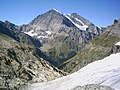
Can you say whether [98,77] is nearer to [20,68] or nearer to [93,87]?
[93,87]

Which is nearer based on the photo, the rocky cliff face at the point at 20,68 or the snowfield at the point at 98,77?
the snowfield at the point at 98,77

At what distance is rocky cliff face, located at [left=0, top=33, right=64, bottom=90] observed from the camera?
3475cm

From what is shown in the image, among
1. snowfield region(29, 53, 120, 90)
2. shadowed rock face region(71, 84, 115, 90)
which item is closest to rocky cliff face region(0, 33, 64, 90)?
snowfield region(29, 53, 120, 90)

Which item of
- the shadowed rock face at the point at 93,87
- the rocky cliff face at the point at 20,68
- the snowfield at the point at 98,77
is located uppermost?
the rocky cliff face at the point at 20,68

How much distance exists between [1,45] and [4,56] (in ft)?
12.7

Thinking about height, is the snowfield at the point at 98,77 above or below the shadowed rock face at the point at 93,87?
above

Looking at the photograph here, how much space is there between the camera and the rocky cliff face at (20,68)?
3475 centimetres

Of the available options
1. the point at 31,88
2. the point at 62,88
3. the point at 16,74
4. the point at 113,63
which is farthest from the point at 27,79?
the point at 113,63

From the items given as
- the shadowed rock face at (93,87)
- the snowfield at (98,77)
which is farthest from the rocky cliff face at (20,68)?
the shadowed rock face at (93,87)

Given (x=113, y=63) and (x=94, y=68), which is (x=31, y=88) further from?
(x=113, y=63)

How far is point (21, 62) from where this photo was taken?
137 feet

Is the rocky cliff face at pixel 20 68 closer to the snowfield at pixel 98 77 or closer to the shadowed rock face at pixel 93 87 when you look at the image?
the snowfield at pixel 98 77

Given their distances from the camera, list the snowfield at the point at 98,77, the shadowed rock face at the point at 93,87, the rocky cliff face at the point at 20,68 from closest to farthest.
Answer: the shadowed rock face at the point at 93,87
the snowfield at the point at 98,77
the rocky cliff face at the point at 20,68

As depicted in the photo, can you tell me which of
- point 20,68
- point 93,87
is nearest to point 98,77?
point 93,87
